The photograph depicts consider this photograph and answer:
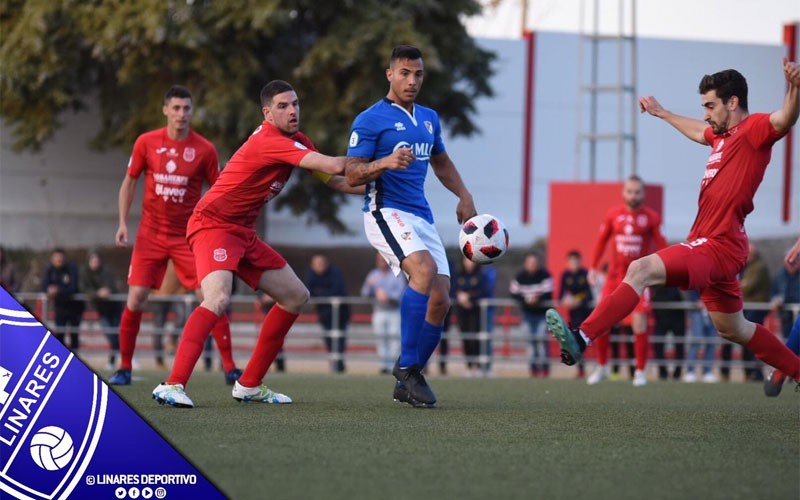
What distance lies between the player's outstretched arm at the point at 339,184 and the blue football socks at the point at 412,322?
0.73 m

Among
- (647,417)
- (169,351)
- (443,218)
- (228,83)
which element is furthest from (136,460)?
(443,218)

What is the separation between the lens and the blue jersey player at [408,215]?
8221 millimetres

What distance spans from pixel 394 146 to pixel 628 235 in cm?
666

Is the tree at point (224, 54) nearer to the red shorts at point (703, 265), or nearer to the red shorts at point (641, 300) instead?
the red shorts at point (641, 300)

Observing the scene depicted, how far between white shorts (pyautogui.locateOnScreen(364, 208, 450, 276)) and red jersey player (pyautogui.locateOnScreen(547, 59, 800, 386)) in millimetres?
1474

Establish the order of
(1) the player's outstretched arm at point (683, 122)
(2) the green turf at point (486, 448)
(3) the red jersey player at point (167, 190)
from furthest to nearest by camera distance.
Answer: (3) the red jersey player at point (167, 190), (1) the player's outstretched arm at point (683, 122), (2) the green turf at point (486, 448)

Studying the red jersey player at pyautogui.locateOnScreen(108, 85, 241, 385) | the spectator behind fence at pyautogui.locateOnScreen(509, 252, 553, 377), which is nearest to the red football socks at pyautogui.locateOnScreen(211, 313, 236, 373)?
the red jersey player at pyautogui.locateOnScreen(108, 85, 241, 385)

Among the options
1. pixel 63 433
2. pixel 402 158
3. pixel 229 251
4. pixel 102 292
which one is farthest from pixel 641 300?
pixel 63 433

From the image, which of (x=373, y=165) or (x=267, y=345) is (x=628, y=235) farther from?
(x=373, y=165)

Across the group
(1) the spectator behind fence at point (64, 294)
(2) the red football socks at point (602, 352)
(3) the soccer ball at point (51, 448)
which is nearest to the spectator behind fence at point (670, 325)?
(2) the red football socks at point (602, 352)

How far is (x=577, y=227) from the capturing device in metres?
20.2

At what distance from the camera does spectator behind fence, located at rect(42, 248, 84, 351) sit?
19328 mm

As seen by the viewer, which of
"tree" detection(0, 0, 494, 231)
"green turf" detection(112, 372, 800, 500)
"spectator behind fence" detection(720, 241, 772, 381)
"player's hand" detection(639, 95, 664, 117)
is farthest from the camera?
"tree" detection(0, 0, 494, 231)

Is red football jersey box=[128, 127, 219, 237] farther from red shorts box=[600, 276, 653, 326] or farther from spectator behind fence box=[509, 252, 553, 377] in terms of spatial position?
spectator behind fence box=[509, 252, 553, 377]
